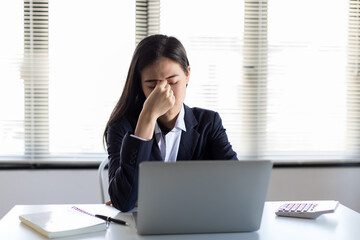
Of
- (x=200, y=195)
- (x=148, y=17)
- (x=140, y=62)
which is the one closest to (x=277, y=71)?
(x=148, y=17)

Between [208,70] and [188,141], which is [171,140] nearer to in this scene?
[188,141]

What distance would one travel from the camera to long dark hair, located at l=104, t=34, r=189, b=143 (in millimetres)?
1654

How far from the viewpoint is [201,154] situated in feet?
5.98

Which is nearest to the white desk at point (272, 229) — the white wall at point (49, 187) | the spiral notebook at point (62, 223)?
the spiral notebook at point (62, 223)

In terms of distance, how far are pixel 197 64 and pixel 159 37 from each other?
119 centimetres

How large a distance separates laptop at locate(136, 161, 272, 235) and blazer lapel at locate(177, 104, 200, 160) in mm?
636

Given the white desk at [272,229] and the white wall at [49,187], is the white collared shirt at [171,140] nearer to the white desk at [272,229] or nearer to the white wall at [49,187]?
the white desk at [272,229]

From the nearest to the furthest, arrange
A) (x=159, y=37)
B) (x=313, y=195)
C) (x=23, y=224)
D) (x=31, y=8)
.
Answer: (x=23, y=224)
(x=159, y=37)
(x=31, y=8)
(x=313, y=195)

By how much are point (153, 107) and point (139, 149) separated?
0.71ft

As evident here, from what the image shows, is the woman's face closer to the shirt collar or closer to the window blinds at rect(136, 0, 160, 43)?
the shirt collar

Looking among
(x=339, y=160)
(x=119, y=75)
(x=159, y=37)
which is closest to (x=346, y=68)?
(x=339, y=160)

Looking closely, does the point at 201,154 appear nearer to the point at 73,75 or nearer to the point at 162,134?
the point at 162,134

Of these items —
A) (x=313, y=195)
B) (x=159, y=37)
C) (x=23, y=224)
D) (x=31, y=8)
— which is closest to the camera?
(x=23, y=224)

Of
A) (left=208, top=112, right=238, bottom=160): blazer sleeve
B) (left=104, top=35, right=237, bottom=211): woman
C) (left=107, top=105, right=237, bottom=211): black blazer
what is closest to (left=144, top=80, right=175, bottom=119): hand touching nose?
(left=104, top=35, right=237, bottom=211): woman
